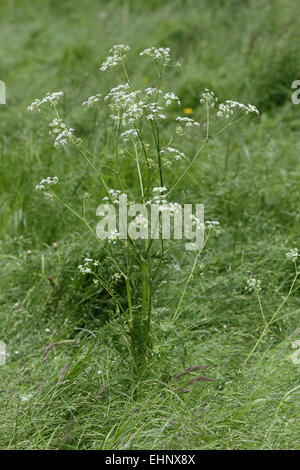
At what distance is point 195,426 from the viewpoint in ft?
6.96

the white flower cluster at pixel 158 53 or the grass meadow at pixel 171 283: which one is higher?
the white flower cluster at pixel 158 53

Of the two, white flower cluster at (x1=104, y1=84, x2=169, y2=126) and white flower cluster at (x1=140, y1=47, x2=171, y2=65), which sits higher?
white flower cluster at (x1=140, y1=47, x2=171, y2=65)

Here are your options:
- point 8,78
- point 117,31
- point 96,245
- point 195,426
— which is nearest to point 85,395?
point 195,426

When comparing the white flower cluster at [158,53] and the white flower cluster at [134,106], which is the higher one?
the white flower cluster at [158,53]

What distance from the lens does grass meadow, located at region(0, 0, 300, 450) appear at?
223cm

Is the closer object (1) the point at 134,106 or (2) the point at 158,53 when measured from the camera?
(1) the point at 134,106

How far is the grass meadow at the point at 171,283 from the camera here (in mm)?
2227

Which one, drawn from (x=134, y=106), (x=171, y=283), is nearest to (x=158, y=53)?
(x=134, y=106)

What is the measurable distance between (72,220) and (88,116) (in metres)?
1.33

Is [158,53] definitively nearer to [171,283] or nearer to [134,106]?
[134,106]

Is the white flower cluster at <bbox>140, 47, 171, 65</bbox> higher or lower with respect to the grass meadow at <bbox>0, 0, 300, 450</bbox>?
higher

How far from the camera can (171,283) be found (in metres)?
3.07

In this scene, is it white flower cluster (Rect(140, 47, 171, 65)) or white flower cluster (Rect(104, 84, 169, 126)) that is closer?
white flower cluster (Rect(104, 84, 169, 126))

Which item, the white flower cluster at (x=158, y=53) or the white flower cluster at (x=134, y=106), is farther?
the white flower cluster at (x=158, y=53)
